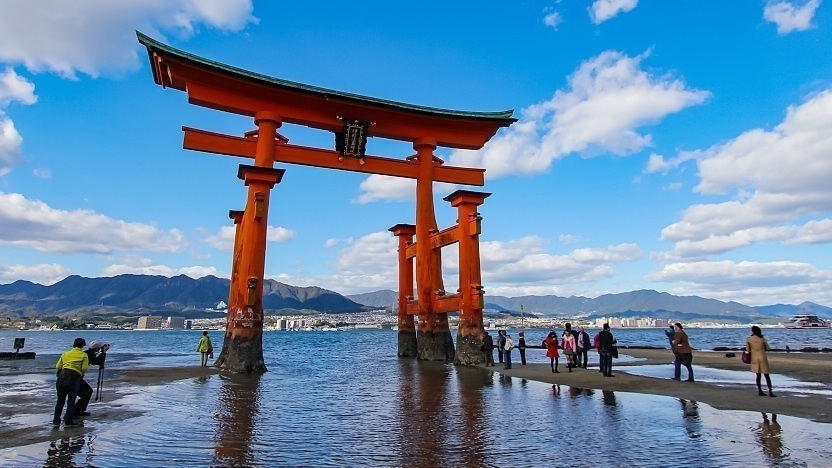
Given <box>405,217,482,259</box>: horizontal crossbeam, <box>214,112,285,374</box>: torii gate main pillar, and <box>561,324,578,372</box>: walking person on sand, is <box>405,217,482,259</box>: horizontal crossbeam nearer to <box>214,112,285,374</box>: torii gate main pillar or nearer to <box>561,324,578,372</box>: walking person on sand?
<box>561,324,578,372</box>: walking person on sand

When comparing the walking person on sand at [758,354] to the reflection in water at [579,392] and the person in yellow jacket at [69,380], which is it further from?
the person in yellow jacket at [69,380]

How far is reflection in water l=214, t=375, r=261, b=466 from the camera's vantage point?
21.7 ft

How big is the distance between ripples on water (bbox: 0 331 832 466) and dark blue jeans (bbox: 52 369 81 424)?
1.18ft

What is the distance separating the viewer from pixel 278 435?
808 centimetres

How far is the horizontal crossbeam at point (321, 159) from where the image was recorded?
842 inches

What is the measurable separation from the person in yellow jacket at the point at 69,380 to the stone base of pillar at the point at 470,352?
15889 millimetres

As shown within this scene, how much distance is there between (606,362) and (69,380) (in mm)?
14181

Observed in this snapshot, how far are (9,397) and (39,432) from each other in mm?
5665

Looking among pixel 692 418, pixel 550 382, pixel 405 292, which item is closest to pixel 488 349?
pixel 550 382

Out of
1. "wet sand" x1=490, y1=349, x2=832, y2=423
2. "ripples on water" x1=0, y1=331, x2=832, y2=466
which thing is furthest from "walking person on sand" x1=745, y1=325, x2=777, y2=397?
"ripples on water" x1=0, y1=331, x2=832, y2=466

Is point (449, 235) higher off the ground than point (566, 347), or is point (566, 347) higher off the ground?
point (449, 235)

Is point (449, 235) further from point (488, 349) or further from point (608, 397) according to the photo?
point (608, 397)

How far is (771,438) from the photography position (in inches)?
288

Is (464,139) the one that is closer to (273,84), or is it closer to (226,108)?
(273,84)
